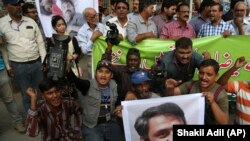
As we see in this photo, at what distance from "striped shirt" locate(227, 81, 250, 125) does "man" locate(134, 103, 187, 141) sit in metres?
0.60

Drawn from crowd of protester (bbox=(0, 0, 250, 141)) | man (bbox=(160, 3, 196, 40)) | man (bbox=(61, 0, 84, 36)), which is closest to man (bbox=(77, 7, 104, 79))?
crowd of protester (bbox=(0, 0, 250, 141))

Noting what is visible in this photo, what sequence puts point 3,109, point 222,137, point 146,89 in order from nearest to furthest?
point 222,137, point 146,89, point 3,109

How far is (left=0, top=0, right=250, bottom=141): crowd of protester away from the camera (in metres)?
3.45

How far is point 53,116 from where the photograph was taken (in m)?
3.56

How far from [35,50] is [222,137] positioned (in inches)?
121

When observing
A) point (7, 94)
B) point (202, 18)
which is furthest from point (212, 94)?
point (7, 94)

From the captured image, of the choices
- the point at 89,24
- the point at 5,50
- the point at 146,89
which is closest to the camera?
the point at 146,89

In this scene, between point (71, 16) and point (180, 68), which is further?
point (71, 16)

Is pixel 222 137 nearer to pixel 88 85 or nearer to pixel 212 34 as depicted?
pixel 88 85

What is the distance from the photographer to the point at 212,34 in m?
4.92

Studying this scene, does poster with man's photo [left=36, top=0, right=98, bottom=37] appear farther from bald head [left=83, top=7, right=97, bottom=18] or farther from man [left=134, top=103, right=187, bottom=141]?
man [left=134, top=103, right=187, bottom=141]

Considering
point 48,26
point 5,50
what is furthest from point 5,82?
point 48,26

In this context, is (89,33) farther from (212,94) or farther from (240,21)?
(212,94)

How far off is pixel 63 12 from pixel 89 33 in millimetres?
543
